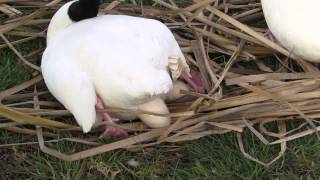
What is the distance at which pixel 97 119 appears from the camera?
212 cm

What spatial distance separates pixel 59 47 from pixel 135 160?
0.41 m

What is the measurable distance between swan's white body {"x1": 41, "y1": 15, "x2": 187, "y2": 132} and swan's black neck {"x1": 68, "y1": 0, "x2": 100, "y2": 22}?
7 centimetres

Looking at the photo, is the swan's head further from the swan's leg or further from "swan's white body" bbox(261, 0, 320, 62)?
"swan's white body" bbox(261, 0, 320, 62)

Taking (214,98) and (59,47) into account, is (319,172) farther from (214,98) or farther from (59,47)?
(59,47)

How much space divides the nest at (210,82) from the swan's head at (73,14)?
7.5 inches

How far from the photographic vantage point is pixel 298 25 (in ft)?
6.93

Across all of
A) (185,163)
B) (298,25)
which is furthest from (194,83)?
(298,25)

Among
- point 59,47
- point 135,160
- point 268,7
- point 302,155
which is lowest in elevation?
point 135,160

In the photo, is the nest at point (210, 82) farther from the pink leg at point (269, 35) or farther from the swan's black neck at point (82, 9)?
the swan's black neck at point (82, 9)

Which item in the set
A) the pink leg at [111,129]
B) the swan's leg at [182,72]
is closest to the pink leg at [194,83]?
the swan's leg at [182,72]

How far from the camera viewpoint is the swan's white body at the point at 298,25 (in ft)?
6.86

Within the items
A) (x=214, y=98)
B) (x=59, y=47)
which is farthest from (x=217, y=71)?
(x=59, y=47)

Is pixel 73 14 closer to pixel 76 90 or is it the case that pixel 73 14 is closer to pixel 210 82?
pixel 76 90

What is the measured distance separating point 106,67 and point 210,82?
42 cm
